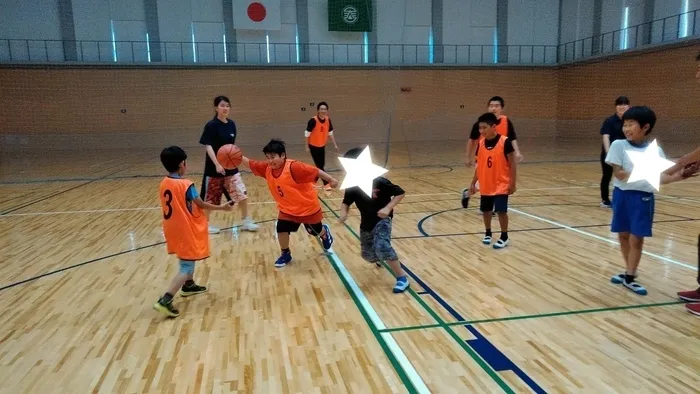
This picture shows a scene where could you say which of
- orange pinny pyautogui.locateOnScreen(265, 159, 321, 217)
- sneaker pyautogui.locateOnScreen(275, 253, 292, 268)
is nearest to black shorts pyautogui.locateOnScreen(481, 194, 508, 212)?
orange pinny pyautogui.locateOnScreen(265, 159, 321, 217)

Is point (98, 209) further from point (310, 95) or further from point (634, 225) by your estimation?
point (310, 95)

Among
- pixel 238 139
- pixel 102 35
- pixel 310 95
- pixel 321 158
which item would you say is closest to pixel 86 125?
pixel 102 35

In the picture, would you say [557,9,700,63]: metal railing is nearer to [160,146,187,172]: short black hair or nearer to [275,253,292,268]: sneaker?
[275,253,292,268]: sneaker

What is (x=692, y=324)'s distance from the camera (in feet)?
10.7

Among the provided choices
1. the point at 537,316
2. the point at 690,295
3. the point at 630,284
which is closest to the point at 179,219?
the point at 537,316

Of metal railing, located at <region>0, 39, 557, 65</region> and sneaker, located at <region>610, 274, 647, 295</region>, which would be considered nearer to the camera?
sneaker, located at <region>610, 274, 647, 295</region>

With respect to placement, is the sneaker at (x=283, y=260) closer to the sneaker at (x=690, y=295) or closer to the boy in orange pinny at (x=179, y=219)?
the boy in orange pinny at (x=179, y=219)

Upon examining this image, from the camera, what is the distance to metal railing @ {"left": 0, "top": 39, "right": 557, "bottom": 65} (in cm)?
2039

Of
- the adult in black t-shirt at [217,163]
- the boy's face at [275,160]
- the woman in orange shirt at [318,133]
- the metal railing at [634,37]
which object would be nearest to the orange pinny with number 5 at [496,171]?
the boy's face at [275,160]

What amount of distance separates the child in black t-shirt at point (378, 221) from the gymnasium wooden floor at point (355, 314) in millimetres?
273

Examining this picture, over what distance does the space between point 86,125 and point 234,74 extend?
263 inches

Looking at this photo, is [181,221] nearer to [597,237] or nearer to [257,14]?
[597,237]

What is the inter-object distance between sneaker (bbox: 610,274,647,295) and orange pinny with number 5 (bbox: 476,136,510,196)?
1.37 m

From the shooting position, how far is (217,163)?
5.67 meters
